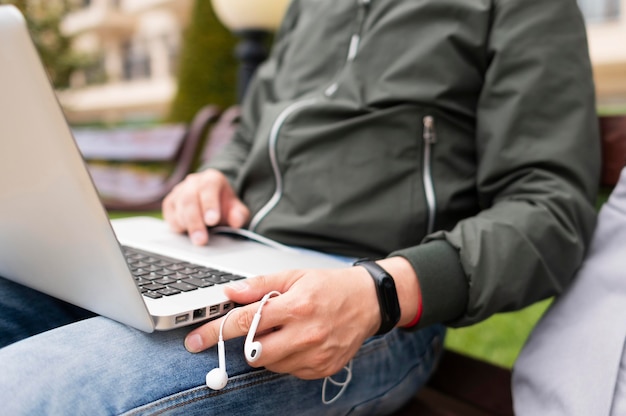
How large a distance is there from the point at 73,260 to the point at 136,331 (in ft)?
0.44

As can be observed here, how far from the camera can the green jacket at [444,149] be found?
3.08ft

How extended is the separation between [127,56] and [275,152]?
1956 cm

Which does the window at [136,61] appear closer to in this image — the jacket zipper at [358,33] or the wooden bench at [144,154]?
the wooden bench at [144,154]

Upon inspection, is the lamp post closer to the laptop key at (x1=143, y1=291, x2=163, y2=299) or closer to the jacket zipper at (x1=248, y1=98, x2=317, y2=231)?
the jacket zipper at (x1=248, y1=98, x2=317, y2=231)

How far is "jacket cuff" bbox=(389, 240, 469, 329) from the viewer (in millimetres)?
907

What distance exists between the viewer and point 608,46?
754 centimetres

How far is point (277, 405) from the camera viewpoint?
2.85 feet

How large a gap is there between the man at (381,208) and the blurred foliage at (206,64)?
5.36m

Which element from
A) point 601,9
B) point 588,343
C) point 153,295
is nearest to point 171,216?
point 153,295

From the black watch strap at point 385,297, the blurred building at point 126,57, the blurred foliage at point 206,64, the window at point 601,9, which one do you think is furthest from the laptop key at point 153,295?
the blurred building at point 126,57

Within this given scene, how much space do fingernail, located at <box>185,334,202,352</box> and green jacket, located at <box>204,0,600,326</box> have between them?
35cm

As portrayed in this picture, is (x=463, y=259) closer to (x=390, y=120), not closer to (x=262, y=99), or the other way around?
(x=390, y=120)

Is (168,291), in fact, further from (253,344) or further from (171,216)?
(171,216)

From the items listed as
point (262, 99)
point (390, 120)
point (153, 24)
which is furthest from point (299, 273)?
point (153, 24)
